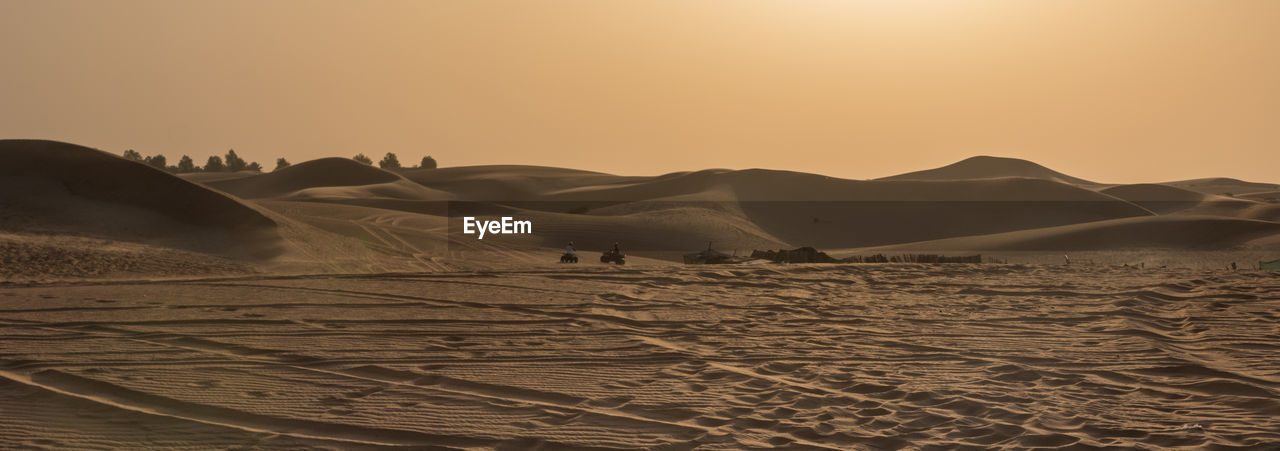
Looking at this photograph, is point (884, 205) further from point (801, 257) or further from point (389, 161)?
point (389, 161)

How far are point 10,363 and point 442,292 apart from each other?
8.49 m

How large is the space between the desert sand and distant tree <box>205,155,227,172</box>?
120745 mm

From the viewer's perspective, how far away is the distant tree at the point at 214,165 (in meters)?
145

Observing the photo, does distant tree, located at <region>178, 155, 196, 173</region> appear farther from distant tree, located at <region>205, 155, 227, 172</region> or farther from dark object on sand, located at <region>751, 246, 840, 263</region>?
dark object on sand, located at <region>751, 246, 840, 263</region>

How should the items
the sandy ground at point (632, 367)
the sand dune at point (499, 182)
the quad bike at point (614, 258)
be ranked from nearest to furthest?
the sandy ground at point (632, 367)
the quad bike at point (614, 258)
the sand dune at point (499, 182)

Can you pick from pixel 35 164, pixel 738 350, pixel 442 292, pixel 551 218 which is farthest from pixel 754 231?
pixel 738 350

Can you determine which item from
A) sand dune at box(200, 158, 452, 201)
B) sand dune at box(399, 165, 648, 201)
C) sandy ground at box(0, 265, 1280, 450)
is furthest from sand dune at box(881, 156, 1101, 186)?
sandy ground at box(0, 265, 1280, 450)

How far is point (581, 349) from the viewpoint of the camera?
1188 cm

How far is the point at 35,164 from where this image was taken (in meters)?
33.1

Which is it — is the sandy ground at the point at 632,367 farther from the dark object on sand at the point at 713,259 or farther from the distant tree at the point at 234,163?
the distant tree at the point at 234,163

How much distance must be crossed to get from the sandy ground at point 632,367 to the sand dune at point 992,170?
15271 centimetres

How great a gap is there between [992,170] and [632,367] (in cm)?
16884

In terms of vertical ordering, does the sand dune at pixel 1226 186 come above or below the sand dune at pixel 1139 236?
above

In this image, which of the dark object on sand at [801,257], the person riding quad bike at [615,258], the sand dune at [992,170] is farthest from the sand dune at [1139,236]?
the sand dune at [992,170]
